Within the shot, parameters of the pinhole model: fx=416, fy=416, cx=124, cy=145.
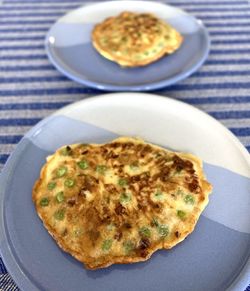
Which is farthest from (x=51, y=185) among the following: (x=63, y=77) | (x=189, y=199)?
(x=63, y=77)

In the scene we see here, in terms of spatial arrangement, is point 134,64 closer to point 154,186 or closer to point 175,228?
point 154,186

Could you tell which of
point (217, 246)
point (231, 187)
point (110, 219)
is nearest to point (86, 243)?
point (110, 219)

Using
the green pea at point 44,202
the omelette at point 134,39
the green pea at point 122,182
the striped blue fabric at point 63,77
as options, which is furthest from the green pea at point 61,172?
the omelette at point 134,39

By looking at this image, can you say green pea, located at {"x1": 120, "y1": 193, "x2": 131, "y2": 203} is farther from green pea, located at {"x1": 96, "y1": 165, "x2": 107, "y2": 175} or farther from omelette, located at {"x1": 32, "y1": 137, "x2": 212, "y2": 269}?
green pea, located at {"x1": 96, "y1": 165, "x2": 107, "y2": 175}

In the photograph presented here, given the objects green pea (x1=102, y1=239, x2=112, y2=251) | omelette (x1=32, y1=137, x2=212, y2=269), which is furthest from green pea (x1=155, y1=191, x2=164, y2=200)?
green pea (x1=102, y1=239, x2=112, y2=251)

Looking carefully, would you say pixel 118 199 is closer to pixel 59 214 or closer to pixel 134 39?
pixel 59 214

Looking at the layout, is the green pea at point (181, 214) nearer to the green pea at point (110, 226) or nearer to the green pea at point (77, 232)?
the green pea at point (110, 226)
